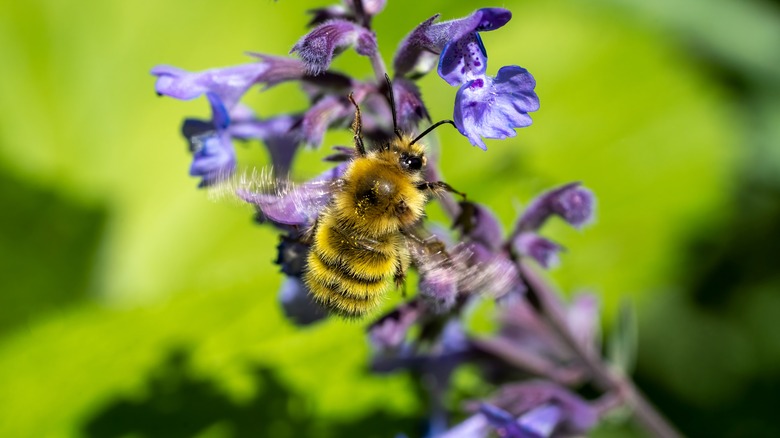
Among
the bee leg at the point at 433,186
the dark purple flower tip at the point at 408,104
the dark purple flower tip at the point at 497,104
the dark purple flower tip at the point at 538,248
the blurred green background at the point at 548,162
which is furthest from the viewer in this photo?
the blurred green background at the point at 548,162

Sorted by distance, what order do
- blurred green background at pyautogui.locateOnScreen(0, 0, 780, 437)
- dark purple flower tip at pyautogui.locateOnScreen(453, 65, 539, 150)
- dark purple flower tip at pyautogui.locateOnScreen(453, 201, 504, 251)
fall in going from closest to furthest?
dark purple flower tip at pyautogui.locateOnScreen(453, 65, 539, 150) → dark purple flower tip at pyautogui.locateOnScreen(453, 201, 504, 251) → blurred green background at pyautogui.locateOnScreen(0, 0, 780, 437)

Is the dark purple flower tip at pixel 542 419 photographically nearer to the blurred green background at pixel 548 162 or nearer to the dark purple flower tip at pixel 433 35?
the dark purple flower tip at pixel 433 35

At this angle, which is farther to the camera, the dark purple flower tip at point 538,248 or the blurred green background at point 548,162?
the blurred green background at point 548,162

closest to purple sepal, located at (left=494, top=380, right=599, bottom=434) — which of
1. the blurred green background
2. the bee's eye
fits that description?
the bee's eye

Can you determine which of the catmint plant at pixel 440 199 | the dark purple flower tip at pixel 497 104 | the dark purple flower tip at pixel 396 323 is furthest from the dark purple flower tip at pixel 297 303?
the dark purple flower tip at pixel 497 104

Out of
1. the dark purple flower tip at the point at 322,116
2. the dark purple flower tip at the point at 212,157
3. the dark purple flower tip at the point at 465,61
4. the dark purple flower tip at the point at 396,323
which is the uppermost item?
the dark purple flower tip at the point at 465,61

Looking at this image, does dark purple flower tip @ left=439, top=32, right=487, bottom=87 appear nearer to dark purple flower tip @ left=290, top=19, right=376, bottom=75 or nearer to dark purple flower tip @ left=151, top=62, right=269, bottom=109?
dark purple flower tip @ left=290, top=19, right=376, bottom=75

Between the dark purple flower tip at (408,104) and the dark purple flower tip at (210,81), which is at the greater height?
the dark purple flower tip at (210,81)

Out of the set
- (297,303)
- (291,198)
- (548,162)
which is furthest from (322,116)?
(548,162)
